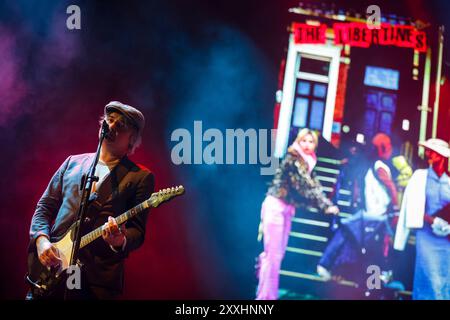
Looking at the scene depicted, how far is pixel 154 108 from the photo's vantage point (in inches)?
184

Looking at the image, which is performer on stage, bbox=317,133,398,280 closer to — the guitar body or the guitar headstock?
the guitar headstock

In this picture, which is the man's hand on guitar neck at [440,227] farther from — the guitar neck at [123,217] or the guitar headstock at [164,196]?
the guitar neck at [123,217]

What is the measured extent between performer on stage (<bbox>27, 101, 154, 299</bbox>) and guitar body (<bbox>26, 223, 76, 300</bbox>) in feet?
0.15

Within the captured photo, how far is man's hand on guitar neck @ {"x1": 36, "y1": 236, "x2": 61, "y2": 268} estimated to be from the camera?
3420mm

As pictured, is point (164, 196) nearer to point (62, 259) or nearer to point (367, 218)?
point (62, 259)

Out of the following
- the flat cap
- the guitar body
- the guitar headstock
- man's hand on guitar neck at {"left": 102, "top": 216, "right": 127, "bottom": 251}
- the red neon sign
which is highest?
the red neon sign

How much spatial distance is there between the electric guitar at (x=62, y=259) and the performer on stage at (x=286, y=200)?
64.1 inches

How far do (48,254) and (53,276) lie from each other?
0.51ft

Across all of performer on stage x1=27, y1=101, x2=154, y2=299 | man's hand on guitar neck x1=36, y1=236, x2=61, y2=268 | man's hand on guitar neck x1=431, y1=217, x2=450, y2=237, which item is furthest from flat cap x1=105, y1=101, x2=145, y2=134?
man's hand on guitar neck x1=431, y1=217, x2=450, y2=237

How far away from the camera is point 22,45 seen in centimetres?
462

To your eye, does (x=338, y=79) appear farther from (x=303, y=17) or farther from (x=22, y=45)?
(x=22, y=45)

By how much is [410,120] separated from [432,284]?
1645 millimetres

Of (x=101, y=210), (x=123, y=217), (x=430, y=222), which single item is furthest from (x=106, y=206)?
(x=430, y=222)

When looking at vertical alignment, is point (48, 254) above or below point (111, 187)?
below
